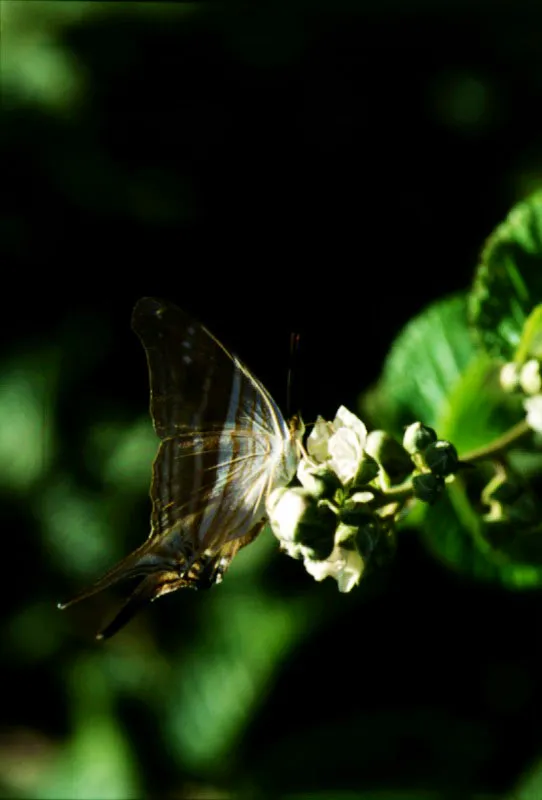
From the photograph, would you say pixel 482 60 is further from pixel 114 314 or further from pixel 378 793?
pixel 378 793

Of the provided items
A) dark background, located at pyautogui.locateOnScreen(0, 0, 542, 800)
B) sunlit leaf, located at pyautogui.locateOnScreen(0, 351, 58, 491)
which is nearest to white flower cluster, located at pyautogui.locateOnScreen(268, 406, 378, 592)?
dark background, located at pyautogui.locateOnScreen(0, 0, 542, 800)

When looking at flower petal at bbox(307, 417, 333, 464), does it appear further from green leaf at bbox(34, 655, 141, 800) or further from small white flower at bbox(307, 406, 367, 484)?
green leaf at bbox(34, 655, 141, 800)

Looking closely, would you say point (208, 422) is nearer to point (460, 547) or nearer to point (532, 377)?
point (532, 377)

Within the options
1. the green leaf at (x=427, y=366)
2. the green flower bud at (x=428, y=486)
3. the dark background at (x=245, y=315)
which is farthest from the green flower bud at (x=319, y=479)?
the dark background at (x=245, y=315)

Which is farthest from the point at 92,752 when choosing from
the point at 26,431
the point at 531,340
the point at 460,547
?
the point at 531,340

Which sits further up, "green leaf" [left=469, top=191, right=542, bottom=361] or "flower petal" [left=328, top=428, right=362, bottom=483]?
"green leaf" [left=469, top=191, right=542, bottom=361]
